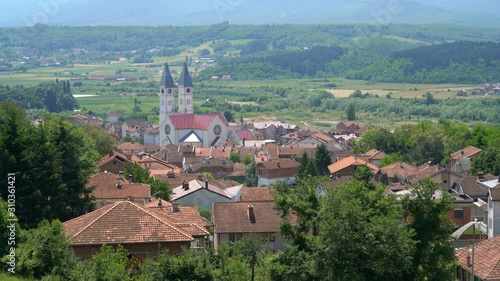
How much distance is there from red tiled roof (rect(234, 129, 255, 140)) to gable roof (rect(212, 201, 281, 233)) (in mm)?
53364

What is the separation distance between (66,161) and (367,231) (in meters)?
12.3

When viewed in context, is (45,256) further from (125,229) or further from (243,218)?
(243,218)

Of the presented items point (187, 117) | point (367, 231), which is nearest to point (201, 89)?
point (187, 117)

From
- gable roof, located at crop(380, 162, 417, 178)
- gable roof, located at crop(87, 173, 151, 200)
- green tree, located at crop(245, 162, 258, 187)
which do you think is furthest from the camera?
green tree, located at crop(245, 162, 258, 187)

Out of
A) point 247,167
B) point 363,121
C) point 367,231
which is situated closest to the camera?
point 367,231

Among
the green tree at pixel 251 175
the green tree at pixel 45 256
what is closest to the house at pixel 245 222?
the green tree at pixel 45 256

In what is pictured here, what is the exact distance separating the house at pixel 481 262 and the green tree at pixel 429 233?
98cm

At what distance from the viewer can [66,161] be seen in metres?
30.2

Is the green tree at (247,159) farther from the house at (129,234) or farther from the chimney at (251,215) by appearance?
the house at (129,234)

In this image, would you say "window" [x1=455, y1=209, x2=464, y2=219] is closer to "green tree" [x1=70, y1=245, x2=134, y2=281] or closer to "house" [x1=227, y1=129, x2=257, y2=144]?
"green tree" [x1=70, y1=245, x2=134, y2=281]

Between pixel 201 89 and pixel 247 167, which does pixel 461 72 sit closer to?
pixel 201 89

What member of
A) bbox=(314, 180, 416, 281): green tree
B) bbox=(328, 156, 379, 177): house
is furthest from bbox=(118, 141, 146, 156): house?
bbox=(314, 180, 416, 281): green tree

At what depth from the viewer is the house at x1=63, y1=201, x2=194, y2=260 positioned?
22.2 m

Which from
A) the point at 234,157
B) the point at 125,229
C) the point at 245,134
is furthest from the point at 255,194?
the point at 245,134
